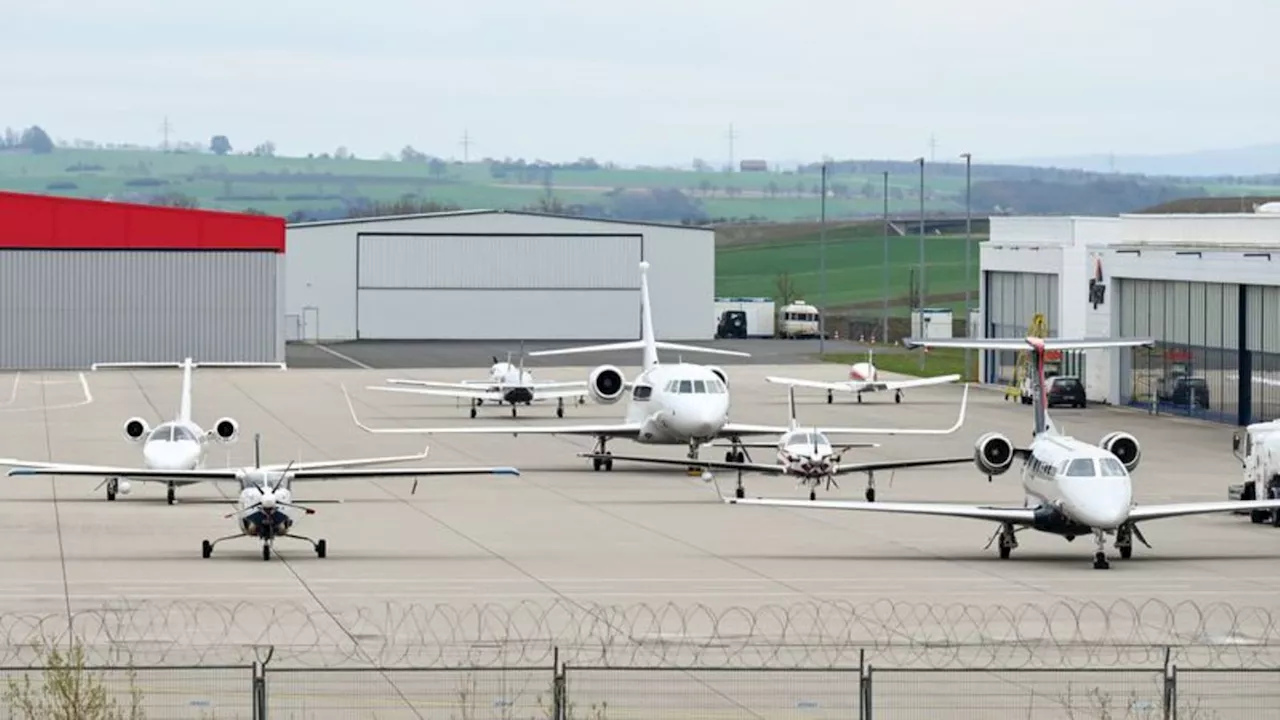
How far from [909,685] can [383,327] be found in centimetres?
12160

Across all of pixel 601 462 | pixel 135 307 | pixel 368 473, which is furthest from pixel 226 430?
pixel 135 307

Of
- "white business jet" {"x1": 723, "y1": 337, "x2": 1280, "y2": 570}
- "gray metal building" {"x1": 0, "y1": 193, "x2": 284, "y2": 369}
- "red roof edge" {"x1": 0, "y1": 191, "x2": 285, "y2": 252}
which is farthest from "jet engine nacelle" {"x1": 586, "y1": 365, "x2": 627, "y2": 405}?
"gray metal building" {"x1": 0, "y1": 193, "x2": 284, "y2": 369}

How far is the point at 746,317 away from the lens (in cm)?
15862

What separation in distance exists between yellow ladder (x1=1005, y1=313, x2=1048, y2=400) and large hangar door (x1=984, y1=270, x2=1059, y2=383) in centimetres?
88

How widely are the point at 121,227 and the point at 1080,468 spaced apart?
85.2 metres

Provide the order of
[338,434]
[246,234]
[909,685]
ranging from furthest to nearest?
[246,234]
[338,434]
[909,685]

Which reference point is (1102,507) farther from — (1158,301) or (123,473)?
(1158,301)

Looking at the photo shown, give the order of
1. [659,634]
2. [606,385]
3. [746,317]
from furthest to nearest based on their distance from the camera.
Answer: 1. [746,317]
2. [606,385]
3. [659,634]

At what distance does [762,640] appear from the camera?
3189cm

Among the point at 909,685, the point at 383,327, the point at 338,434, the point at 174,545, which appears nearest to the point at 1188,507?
the point at 909,685

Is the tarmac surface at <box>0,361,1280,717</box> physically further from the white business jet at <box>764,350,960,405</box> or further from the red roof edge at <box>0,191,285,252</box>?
the red roof edge at <box>0,191,285,252</box>

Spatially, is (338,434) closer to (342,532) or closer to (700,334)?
(342,532)

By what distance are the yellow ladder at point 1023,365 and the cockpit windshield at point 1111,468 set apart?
2039 inches

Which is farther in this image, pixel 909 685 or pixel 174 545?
pixel 174 545
